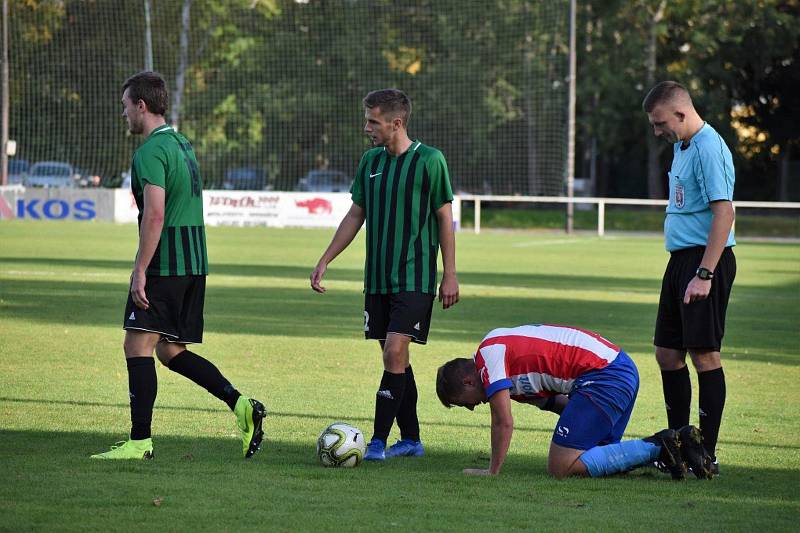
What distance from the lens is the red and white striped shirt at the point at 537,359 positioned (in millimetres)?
6062

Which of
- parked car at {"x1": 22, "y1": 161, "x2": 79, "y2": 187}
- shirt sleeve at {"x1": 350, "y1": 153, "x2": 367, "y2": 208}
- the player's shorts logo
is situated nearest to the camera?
the player's shorts logo

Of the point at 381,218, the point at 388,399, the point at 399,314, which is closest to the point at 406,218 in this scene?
the point at 381,218

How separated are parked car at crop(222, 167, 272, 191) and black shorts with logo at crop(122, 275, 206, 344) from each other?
42.7m

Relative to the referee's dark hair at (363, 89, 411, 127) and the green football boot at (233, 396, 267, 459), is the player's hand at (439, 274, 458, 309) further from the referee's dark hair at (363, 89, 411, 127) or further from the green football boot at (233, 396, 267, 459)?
the green football boot at (233, 396, 267, 459)

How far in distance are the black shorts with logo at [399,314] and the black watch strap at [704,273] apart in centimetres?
135

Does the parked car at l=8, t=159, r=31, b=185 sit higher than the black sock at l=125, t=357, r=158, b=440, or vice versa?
the parked car at l=8, t=159, r=31, b=185

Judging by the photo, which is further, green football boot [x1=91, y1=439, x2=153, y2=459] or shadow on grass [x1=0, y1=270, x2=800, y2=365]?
shadow on grass [x1=0, y1=270, x2=800, y2=365]

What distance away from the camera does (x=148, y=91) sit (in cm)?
650

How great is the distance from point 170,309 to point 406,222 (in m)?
1.27

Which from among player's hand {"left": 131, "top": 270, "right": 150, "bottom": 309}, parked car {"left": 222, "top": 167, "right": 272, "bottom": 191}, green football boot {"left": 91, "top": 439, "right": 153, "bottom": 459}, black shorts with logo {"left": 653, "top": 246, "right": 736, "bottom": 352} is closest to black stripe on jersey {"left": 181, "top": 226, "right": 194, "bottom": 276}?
player's hand {"left": 131, "top": 270, "right": 150, "bottom": 309}

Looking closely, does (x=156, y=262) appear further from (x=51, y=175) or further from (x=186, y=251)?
(x=51, y=175)

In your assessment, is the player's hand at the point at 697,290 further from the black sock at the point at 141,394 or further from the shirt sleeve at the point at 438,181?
the black sock at the point at 141,394

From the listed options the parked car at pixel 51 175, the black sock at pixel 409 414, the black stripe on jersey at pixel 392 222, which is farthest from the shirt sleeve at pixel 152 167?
the parked car at pixel 51 175

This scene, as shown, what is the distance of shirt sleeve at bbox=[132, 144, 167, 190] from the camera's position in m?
6.38
